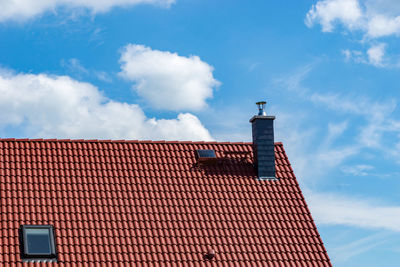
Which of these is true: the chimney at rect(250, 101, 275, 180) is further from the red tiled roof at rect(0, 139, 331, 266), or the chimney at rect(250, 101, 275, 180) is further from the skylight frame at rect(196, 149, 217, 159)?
the skylight frame at rect(196, 149, 217, 159)

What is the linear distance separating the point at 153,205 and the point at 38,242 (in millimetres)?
4361

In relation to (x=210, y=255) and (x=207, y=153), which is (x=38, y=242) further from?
(x=207, y=153)

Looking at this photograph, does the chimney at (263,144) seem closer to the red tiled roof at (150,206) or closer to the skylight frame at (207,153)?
the red tiled roof at (150,206)

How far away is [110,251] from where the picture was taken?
1992cm

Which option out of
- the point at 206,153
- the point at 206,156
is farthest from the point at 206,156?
the point at 206,153

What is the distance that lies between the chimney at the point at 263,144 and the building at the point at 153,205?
0.14ft

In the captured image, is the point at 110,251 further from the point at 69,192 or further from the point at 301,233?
the point at 301,233

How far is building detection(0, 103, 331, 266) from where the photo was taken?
786 inches

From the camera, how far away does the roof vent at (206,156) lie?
2402 centimetres

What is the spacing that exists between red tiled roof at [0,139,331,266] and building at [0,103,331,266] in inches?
1.5

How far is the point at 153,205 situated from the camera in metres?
21.9

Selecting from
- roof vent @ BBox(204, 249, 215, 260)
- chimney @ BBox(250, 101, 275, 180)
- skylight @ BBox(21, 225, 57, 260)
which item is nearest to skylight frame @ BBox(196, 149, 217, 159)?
chimney @ BBox(250, 101, 275, 180)

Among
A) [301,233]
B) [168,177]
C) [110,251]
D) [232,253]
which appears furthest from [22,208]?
[301,233]

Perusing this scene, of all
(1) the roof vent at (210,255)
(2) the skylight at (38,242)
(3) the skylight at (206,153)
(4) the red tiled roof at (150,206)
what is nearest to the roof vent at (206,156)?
(3) the skylight at (206,153)
